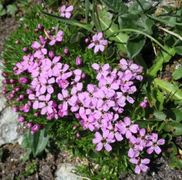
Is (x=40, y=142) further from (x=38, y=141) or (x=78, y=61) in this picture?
(x=78, y=61)

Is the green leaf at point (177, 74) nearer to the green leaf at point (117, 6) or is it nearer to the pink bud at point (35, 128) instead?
the green leaf at point (117, 6)

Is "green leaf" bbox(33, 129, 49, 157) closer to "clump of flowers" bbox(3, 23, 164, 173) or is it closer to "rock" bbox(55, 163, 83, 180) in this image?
"clump of flowers" bbox(3, 23, 164, 173)

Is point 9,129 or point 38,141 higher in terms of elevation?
point 38,141

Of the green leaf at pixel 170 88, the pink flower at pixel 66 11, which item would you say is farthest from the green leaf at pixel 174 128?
the pink flower at pixel 66 11

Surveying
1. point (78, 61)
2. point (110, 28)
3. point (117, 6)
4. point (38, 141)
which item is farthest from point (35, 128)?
point (117, 6)

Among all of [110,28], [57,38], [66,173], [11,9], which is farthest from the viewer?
[11,9]

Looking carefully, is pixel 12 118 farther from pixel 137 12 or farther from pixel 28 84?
pixel 137 12
